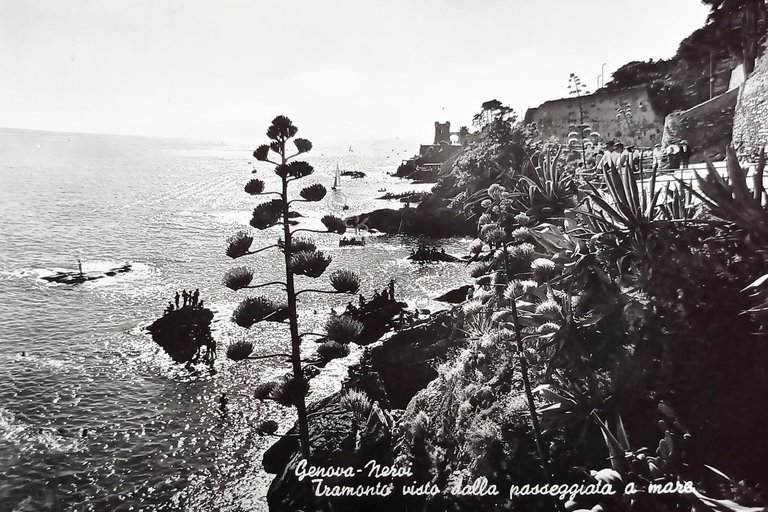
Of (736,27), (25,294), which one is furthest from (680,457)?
(25,294)

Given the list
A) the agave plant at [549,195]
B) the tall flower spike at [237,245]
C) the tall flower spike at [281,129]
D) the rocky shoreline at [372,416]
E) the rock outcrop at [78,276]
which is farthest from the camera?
the rock outcrop at [78,276]

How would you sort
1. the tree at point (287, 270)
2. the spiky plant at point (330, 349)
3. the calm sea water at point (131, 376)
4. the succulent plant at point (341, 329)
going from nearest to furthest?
the tree at point (287, 270) → the succulent plant at point (341, 329) → the spiky plant at point (330, 349) → the calm sea water at point (131, 376)

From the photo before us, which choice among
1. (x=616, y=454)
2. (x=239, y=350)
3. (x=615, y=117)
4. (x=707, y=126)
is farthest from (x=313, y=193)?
(x=615, y=117)

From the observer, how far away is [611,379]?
6.29 m

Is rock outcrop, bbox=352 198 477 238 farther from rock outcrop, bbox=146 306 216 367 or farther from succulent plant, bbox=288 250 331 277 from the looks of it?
succulent plant, bbox=288 250 331 277

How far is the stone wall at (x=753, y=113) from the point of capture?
13469mm

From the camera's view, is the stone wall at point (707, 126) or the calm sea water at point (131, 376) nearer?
the calm sea water at point (131, 376)

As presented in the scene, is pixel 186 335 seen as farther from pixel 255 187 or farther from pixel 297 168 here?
pixel 297 168

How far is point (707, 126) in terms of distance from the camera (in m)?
19.5

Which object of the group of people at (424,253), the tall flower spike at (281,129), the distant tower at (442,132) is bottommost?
the group of people at (424,253)

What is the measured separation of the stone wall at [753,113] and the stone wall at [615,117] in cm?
1121

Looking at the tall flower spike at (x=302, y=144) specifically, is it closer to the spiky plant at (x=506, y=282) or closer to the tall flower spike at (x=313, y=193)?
the tall flower spike at (x=313, y=193)

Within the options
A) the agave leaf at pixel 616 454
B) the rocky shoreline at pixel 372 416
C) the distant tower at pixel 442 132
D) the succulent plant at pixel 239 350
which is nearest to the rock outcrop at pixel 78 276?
the rocky shoreline at pixel 372 416

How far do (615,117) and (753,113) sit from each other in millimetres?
15883
